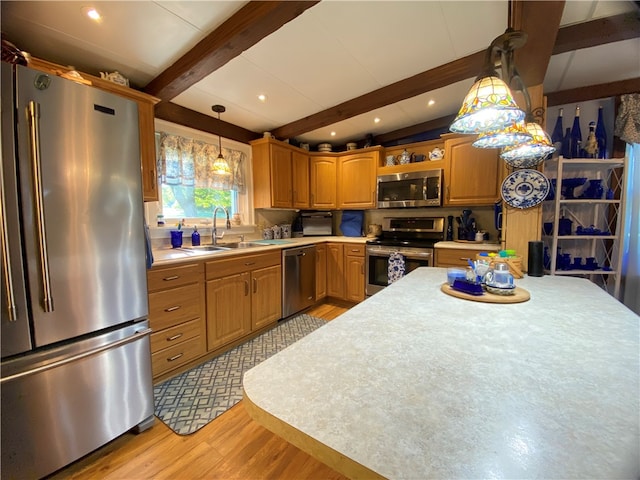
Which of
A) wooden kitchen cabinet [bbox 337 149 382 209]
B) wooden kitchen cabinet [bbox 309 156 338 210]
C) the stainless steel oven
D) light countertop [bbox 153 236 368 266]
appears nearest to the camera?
light countertop [bbox 153 236 368 266]

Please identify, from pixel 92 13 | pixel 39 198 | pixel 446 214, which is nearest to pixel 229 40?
pixel 92 13

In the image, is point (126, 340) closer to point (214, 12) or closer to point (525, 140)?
point (214, 12)

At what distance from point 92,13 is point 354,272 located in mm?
3100

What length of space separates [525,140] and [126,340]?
2.25 meters

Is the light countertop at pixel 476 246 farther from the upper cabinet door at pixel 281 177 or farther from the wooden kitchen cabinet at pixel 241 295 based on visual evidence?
the upper cabinet door at pixel 281 177

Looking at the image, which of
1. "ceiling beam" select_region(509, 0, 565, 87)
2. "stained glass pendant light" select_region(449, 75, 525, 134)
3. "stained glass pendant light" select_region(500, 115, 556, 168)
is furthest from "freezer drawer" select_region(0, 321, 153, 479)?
"ceiling beam" select_region(509, 0, 565, 87)

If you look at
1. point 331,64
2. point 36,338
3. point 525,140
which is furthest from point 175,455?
point 331,64

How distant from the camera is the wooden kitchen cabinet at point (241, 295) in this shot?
218cm

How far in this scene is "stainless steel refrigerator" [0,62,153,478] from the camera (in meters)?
1.08

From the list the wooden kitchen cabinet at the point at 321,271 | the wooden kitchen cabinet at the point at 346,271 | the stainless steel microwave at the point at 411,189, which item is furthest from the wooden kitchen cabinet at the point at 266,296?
the stainless steel microwave at the point at 411,189

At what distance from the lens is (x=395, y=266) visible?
3045 mm

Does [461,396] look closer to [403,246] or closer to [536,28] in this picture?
[536,28]

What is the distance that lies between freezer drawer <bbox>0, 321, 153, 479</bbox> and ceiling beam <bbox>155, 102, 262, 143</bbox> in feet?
6.68

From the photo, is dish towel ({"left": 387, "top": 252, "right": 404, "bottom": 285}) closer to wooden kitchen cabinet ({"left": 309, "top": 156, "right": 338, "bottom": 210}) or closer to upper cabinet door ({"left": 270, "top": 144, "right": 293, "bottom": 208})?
wooden kitchen cabinet ({"left": 309, "top": 156, "right": 338, "bottom": 210})
